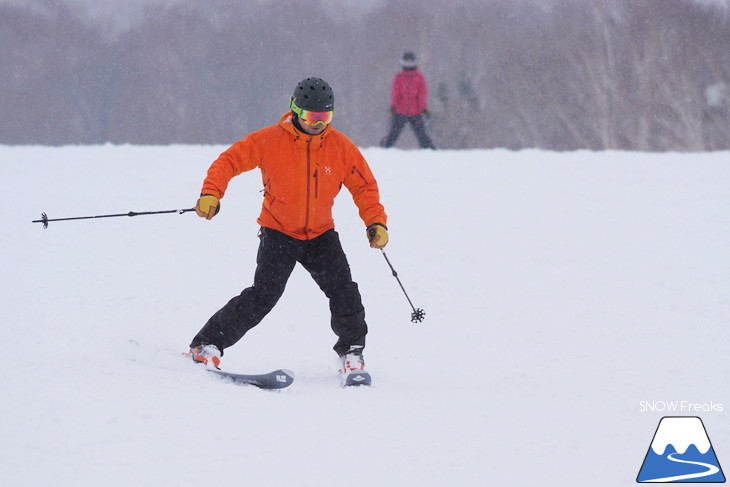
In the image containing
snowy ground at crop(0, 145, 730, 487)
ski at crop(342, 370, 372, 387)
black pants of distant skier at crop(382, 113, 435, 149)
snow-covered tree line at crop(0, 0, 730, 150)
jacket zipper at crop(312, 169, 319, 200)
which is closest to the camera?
snowy ground at crop(0, 145, 730, 487)

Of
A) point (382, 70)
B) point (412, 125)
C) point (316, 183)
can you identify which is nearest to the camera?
point (316, 183)

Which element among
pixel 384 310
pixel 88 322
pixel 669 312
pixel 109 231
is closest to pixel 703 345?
pixel 669 312

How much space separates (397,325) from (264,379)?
6.43 feet

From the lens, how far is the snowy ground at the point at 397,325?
3.30 metres

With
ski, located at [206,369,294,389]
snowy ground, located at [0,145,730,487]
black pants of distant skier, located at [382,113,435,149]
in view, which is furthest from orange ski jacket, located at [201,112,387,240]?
black pants of distant skier, located at [382,113,435,149]

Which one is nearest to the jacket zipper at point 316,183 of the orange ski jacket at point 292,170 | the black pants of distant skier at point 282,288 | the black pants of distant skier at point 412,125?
the orange ski jacket at point 292,170

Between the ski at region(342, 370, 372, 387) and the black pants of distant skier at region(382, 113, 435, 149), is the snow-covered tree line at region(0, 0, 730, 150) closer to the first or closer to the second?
the black pants of distant skier at region(382, 113, 435, 149)

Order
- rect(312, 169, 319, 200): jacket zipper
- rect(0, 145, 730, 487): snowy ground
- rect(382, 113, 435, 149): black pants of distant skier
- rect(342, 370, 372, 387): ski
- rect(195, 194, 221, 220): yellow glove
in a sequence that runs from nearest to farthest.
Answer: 1. rect(0, 145, 730, 487): snowy ground
2. rect(195, 194, 221, 220): yellow glove
3. rect(342, 370, 372, 387): ski
4. rect(312, 169, 319, 200): jacket zipper
5. rect(382, 113, 435, 149): black pants of distant skier

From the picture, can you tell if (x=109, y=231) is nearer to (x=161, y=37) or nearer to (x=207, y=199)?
(x=207, y=199)

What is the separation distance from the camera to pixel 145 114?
177 feet

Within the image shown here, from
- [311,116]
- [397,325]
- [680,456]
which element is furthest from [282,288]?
[680,456]

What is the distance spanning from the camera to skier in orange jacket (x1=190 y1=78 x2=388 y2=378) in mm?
4438

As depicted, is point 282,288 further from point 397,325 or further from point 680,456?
point 680,456

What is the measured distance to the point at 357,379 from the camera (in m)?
4.39
